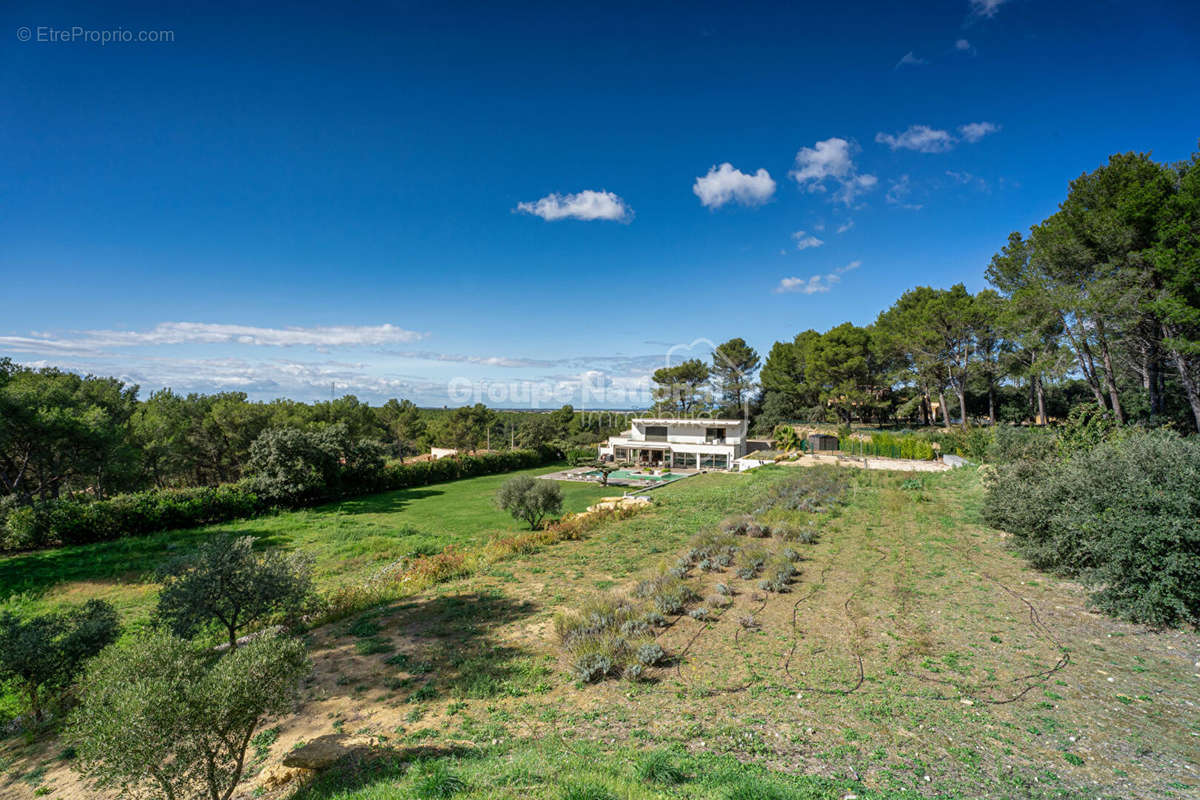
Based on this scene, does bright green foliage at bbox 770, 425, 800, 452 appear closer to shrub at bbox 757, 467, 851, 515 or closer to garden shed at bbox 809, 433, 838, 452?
garden shed at bbox 809, 433, 838, 452

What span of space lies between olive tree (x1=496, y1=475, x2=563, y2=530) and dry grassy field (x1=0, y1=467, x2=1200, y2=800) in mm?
7619

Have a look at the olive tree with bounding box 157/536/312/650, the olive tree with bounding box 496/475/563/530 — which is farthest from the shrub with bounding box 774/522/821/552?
the olive tree with bounding box 157/536/312/650

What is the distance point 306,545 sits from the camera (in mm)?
17156

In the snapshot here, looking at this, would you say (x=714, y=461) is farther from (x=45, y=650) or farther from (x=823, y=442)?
(x=45, y=650)

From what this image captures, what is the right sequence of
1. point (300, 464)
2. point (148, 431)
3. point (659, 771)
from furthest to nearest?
point (148, 431), point (300, 464), point (659, 771)

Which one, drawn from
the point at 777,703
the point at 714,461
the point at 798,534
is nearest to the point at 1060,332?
the point at 798,534

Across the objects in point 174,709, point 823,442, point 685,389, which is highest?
point 685,389

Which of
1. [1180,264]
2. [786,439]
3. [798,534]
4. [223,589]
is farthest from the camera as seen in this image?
[786,439]

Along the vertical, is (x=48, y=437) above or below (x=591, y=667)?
above

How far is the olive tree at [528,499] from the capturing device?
1800cm

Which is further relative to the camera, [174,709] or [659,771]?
[659,771]

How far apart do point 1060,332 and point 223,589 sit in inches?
1256

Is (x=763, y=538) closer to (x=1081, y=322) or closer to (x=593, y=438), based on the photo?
(x=1081, y=322)

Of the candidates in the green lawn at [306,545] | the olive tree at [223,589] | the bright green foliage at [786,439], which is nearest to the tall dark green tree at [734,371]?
the bright green foliage at [786,439]
